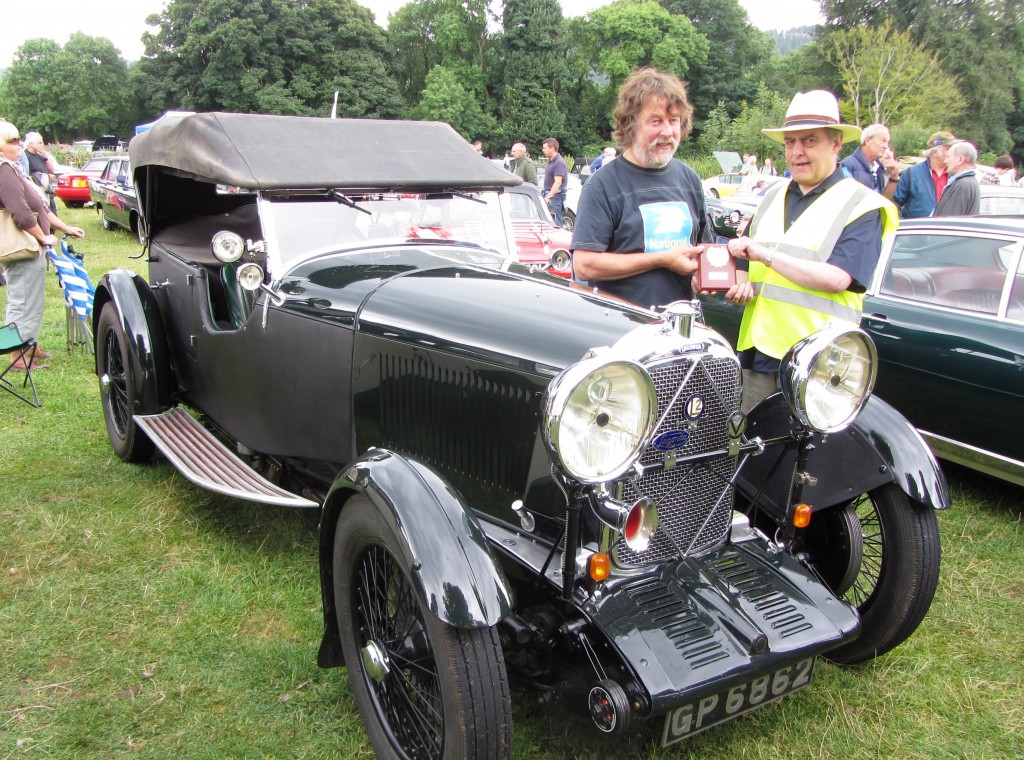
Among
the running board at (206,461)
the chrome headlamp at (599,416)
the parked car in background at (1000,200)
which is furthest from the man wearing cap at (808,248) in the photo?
the parked car in background at (1000,200)

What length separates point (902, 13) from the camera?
47.5 metres

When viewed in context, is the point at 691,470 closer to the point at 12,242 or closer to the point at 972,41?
the point at 12,242

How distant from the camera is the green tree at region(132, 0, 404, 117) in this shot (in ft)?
152

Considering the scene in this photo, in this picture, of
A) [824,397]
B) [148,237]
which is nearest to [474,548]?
[824,397]

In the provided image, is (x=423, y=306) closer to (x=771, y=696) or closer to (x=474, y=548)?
(x=474, y=548)

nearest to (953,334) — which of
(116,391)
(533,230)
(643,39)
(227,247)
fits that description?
(227,247)

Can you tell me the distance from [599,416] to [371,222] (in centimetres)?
194

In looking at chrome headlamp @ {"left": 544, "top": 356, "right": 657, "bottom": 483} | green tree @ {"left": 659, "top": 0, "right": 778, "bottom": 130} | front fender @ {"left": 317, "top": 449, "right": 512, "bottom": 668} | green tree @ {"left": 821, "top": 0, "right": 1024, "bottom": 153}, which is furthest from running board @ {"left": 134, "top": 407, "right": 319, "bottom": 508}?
green tree @ {"left": 659, "top": 0, "right": 778, "bottom": 130}

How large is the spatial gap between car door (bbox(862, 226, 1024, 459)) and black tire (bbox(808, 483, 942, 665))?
5.25ft

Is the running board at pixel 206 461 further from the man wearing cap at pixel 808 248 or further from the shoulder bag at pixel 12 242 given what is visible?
the shoulder bag at pixel 12 242

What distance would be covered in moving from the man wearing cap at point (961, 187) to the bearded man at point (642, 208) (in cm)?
468

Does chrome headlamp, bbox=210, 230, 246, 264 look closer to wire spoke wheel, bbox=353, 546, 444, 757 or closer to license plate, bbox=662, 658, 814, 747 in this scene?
wire spoke wheel, bbox=353, 546, 444, 757

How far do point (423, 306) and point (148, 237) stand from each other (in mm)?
2822

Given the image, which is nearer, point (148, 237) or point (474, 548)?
point (474, 548)
